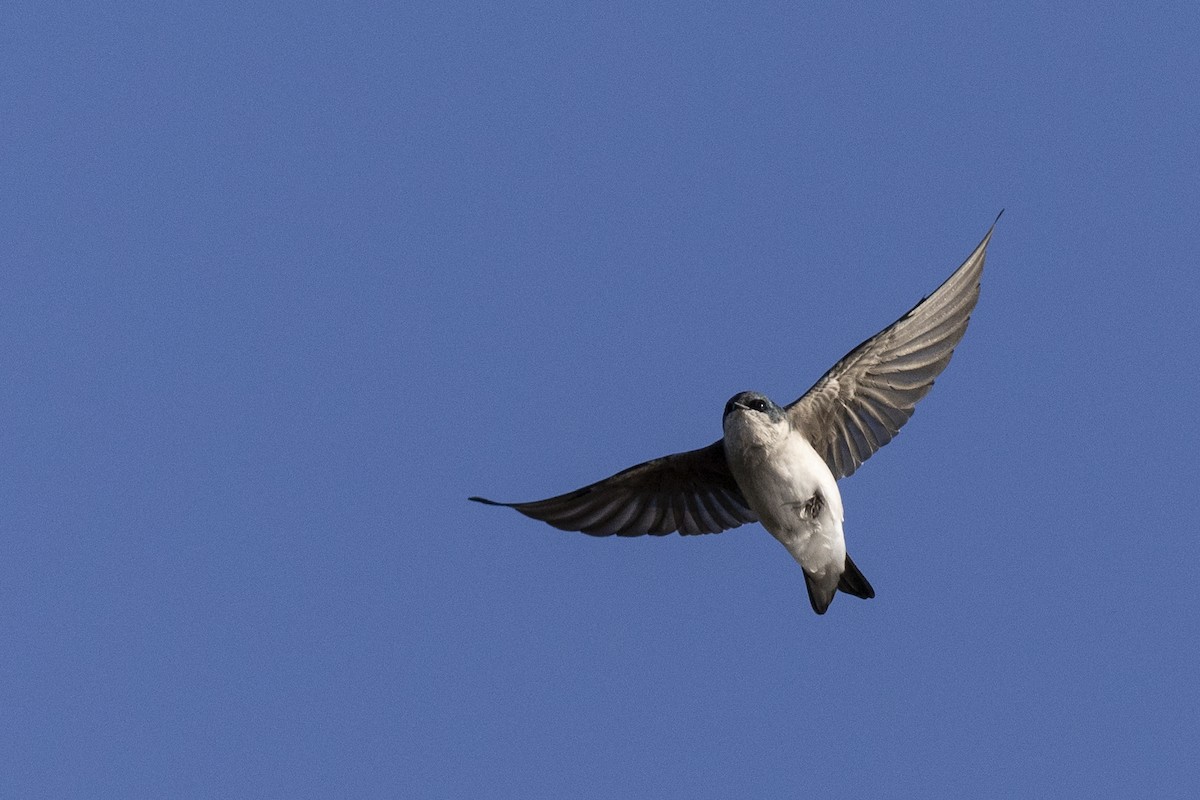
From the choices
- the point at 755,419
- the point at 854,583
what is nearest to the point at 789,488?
the point at 755,419

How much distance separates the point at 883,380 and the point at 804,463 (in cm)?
99

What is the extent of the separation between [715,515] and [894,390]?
1503mm

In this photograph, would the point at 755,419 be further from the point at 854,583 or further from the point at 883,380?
the point at 854,583

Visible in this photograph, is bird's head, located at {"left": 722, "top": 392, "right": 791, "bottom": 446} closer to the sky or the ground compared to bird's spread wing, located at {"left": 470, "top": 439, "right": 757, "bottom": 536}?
closer to the ground

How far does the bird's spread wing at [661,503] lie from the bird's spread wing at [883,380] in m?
0.72

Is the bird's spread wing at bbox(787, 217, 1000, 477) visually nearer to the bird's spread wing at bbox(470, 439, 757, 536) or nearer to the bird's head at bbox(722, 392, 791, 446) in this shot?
the bird's head at bbox(722, 392, 791, 446)

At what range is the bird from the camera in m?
12.4

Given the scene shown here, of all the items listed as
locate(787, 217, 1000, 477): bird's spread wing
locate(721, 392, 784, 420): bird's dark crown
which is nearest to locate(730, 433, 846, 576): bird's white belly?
locate(721, 392, 784, 420): bird's dark crown

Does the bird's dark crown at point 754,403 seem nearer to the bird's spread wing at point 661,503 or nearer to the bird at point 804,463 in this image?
the bird at point 804,463

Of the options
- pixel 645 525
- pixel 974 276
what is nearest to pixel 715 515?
pixel 645 525

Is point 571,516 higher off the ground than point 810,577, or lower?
higher

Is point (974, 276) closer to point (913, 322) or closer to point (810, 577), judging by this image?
point (913, 322)

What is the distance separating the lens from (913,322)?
1272cm

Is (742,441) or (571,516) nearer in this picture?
(742,441)
